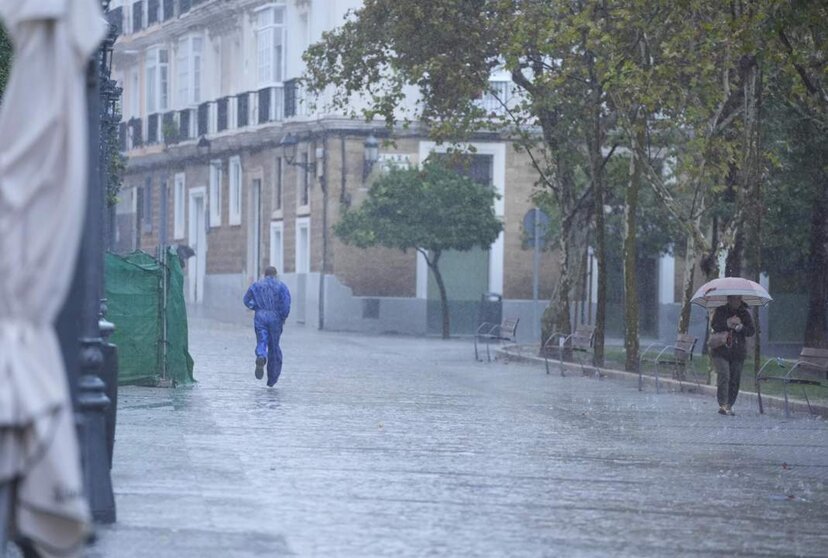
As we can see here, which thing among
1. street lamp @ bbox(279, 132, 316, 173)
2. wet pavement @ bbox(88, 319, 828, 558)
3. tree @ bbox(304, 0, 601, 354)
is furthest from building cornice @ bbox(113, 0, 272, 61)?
wet pavement @ bbox(88, 319, 828, 558)

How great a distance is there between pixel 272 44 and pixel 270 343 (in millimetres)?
30808

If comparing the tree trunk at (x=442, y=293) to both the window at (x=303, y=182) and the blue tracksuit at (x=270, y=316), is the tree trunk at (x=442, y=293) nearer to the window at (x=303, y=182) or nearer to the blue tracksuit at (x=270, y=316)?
the window at (x=303, y=182)

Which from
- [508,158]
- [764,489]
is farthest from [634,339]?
[508,158]

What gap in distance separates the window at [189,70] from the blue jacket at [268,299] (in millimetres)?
36034

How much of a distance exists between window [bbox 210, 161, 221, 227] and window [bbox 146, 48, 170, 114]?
506cm

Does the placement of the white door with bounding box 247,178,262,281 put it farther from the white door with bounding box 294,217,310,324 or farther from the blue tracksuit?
the blue tracksuit

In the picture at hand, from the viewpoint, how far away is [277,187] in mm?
53562

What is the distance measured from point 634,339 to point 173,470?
18413mm

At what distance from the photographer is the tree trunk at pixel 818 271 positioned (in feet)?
105

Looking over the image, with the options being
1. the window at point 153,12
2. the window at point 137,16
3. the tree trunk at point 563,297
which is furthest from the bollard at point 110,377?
the window at point 137,16

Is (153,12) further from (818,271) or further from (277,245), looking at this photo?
(818,271)

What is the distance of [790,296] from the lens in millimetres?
48438

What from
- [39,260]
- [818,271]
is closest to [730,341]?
[818,271]

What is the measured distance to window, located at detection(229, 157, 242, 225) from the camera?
5641 centimetres
